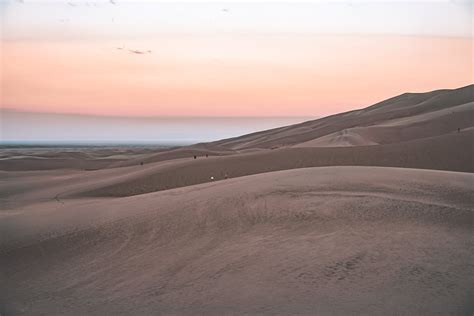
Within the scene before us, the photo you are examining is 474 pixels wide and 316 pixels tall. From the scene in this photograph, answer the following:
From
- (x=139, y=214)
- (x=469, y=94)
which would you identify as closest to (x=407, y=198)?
(x=139, y=214)

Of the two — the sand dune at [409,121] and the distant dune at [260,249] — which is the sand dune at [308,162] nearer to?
the distant dune at [260,249]

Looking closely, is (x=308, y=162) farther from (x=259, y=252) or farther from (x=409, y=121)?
(x=409, y=121)

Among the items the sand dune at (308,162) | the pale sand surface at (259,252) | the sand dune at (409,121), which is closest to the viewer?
the pale sand surface at (259,252)

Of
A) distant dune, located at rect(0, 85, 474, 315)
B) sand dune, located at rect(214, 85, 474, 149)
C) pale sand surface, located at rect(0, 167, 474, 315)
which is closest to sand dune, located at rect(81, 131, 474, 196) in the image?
A: distant dune, located at rect(0, 85, 474, 315)

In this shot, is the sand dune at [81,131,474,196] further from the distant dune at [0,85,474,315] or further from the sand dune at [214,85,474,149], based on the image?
the sand dune at [214,85,474,149]

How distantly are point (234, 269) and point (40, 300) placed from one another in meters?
2.23

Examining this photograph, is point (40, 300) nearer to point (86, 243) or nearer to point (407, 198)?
point (86, 243)

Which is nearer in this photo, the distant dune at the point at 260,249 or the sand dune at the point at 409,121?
the distant dune at the point at 260,249

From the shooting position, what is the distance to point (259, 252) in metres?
5.81

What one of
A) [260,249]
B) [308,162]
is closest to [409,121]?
[308,162]

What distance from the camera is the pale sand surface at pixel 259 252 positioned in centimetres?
454

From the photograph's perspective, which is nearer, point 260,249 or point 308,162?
point 260,249

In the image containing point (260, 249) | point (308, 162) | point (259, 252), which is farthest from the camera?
point (308, 162)

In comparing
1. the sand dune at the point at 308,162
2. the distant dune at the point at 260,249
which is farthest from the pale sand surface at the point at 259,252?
the sand dune at the point at 308,162
